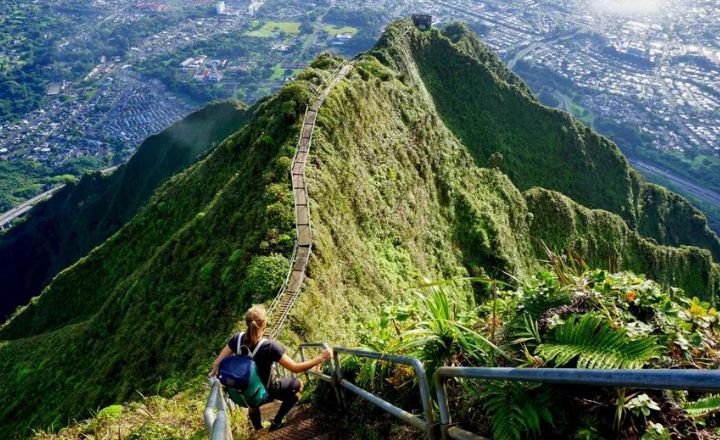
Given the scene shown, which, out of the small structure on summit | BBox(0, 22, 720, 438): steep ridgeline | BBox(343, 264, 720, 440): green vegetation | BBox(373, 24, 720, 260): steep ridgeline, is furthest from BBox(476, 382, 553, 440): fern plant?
the small structure on summit

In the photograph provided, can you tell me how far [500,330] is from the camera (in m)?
6.88

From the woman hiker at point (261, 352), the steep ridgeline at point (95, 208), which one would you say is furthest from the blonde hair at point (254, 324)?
the steep ridgeline at point (95, 208)

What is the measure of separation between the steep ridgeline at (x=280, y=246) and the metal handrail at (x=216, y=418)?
8.79 m

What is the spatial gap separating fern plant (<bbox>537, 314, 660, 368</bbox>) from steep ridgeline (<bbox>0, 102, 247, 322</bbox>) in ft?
276

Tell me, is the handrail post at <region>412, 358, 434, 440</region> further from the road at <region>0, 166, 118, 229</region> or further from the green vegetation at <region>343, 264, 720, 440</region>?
the road at <region>0, 166, 118, 229</region>

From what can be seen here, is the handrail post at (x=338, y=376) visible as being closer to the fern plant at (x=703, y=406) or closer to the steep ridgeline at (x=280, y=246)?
the fern plant at (x=703, y=406)

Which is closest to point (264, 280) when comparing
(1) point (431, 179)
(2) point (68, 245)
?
(1) point (431, 179)

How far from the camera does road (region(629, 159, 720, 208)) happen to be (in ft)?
480

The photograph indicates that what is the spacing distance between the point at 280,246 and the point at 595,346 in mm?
19013

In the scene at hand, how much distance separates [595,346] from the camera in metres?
5.43

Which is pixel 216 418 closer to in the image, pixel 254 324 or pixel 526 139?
pixel 254 324

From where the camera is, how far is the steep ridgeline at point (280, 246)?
2225 cm

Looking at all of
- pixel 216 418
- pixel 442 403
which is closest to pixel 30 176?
pixel 216 418

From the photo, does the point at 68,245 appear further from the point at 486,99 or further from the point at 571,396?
the point at 571,396
